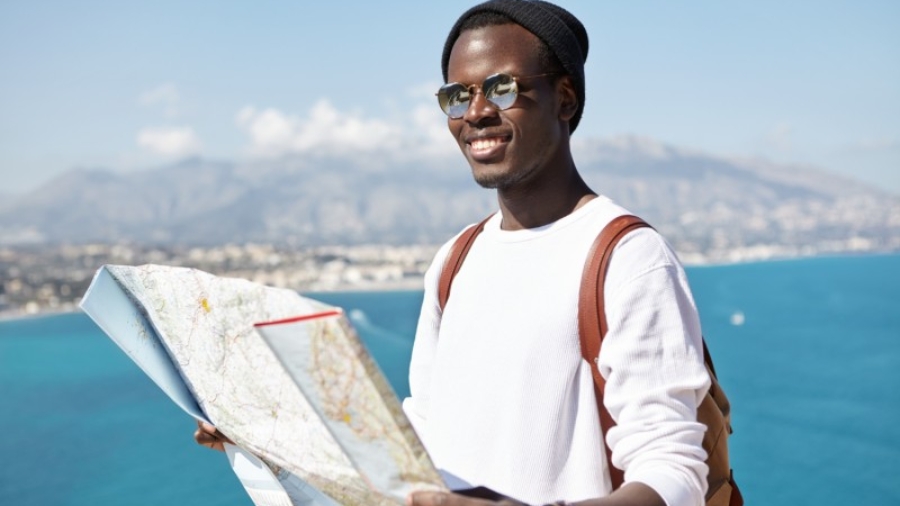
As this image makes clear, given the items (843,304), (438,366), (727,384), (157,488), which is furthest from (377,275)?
(438,366)

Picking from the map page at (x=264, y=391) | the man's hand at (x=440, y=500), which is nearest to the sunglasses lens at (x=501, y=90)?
the map page at (x=264, y=391)

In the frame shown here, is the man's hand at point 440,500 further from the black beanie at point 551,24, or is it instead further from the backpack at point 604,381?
the black beanie at point 551,24

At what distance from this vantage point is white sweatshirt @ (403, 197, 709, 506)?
1023 mm

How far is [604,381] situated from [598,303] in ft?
0.31

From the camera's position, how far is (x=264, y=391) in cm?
110

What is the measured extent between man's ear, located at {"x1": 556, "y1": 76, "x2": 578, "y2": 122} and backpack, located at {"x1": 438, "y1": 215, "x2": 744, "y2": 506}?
0.73 feet

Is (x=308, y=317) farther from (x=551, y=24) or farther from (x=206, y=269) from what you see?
(x=206, y=269)

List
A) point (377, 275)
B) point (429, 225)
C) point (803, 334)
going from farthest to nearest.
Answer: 1. point (429, 225)
2. point (377, 275)
3. point (803, 334)

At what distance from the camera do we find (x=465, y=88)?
1.27 m

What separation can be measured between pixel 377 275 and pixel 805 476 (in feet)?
209

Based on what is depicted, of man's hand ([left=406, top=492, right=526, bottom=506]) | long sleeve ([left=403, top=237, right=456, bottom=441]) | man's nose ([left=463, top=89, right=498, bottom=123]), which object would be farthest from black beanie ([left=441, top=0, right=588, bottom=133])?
man's hand ([left=406, top=492, right=526, bottom=506])

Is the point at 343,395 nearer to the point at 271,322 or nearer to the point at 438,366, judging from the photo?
the point at 271,322

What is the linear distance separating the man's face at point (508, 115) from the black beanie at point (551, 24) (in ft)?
0.06

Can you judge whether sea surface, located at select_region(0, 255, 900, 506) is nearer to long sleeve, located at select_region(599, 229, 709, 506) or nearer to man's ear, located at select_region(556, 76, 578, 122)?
man's ear, located at select_region(556, 76, 578, 122)
